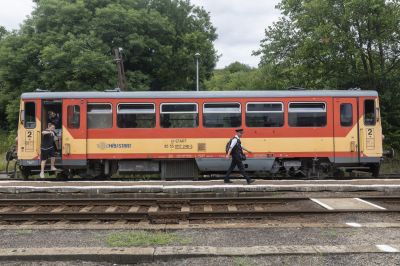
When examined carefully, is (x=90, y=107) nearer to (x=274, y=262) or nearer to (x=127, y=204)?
(x=127, y=204)

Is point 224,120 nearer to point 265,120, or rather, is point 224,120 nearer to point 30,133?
point 265,120

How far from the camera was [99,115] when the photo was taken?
1598 cm

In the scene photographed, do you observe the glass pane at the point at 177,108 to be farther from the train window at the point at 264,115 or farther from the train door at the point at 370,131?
the train door at the point at 370,131

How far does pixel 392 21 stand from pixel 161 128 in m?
12.4

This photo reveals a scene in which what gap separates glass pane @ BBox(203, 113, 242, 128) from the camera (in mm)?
15922

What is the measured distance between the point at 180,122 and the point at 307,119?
4.35 metres

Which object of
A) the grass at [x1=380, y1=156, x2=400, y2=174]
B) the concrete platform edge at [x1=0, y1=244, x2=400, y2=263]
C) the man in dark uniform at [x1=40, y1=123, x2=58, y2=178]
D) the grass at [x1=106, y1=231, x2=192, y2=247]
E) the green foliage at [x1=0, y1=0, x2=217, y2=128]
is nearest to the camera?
the concrete platform edge at [x1=0, y1=244, x2=400, y2=263]

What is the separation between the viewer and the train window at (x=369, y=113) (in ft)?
52.9

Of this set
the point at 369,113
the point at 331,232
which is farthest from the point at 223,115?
the point at 331,232

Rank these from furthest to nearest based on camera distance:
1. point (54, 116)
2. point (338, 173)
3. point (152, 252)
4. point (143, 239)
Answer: point (338, 173) < point (54, 116) < point (143, 239) < point (152, 252)

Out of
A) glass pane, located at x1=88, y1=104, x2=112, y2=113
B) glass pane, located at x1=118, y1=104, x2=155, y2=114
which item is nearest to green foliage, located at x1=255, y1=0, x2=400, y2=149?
glass pane, located at x1=118, y1=104, x2=155, y2=114

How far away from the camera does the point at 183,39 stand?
115ft

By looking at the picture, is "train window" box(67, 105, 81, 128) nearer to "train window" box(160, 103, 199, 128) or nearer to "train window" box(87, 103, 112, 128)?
"train window" box(87, 103, 112, 128)

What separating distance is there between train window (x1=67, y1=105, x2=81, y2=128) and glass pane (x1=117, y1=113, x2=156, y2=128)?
1.38m
